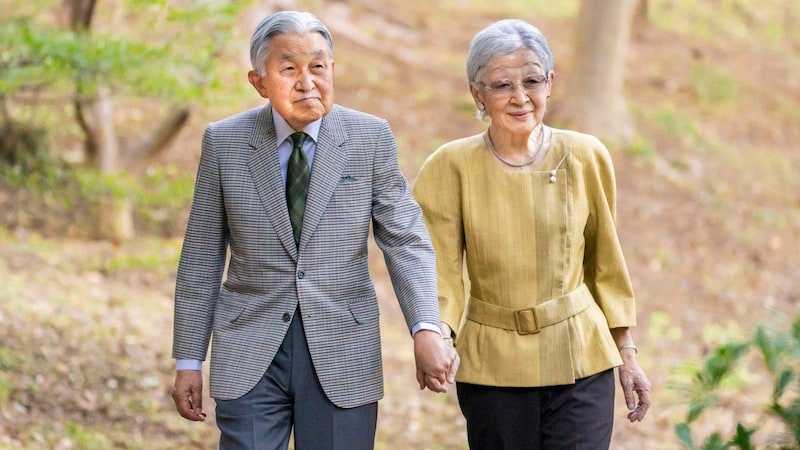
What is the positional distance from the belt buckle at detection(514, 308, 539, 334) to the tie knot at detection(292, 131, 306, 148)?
87 cm

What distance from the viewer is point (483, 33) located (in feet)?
11.8

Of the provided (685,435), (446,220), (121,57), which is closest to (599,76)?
(121,57)

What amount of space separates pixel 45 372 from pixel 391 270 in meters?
3.66

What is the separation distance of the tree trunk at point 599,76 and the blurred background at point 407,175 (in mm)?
26

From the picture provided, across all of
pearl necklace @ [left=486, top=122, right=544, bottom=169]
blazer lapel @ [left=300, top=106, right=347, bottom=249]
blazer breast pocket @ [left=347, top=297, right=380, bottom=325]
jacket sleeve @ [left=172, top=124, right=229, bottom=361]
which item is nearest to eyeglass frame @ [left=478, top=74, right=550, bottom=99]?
pearl necklace @ [left=486, top=122, right=544, bottom=169]

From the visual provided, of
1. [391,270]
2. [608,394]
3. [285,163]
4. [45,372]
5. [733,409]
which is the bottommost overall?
[733,409]

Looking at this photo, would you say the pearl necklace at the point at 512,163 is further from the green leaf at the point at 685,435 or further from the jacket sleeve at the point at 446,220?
the green leaf at the point at 685,435

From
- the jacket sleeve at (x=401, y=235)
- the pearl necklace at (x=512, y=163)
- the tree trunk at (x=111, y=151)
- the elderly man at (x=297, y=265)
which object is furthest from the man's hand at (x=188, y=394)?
the tree trunk at (x=111, y=151)

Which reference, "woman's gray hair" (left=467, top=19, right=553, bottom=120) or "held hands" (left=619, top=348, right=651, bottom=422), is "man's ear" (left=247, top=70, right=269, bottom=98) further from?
"held hands" (left=619, top=348, right=651, bottom=422)

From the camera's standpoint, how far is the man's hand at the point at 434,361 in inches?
129

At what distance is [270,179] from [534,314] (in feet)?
3.09

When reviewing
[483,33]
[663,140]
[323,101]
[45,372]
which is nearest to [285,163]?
[323,101]

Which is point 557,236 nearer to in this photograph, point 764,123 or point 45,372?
point 45,372

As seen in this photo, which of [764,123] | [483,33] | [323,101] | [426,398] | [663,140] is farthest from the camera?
[764,123]
